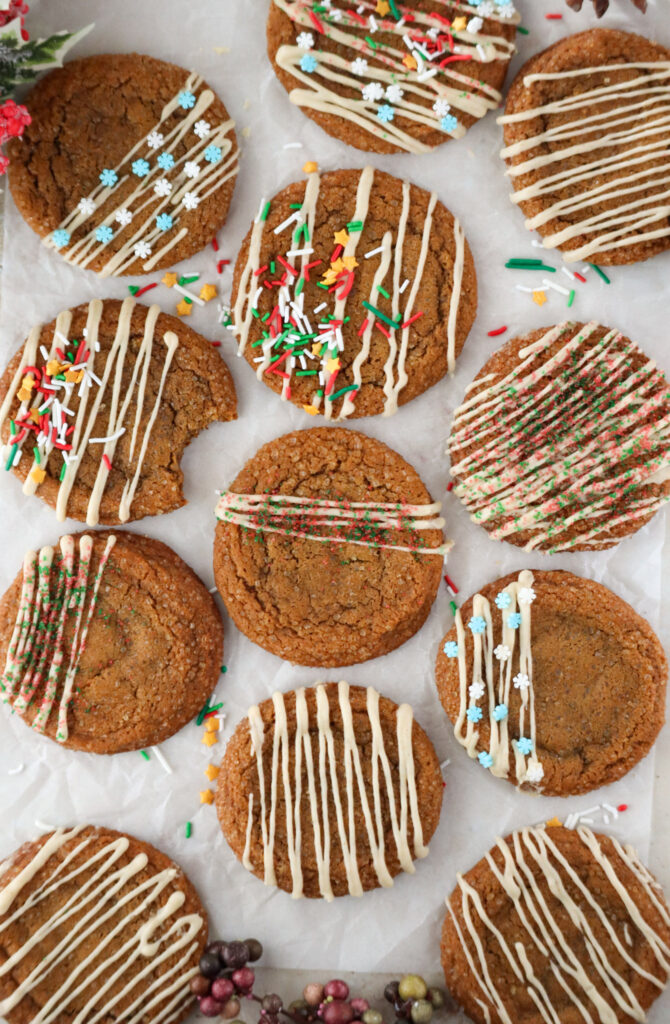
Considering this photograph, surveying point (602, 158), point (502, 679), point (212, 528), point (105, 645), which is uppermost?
point (602, 158)

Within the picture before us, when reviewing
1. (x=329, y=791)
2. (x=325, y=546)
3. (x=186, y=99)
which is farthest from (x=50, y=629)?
(x=186, y=99)

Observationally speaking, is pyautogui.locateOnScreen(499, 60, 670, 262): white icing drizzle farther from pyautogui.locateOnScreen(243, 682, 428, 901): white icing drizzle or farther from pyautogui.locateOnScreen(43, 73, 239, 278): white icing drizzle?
pyautogui.locateOnScreen(243, 682, 428, 901): white icing drizzle

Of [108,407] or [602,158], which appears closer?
[602,158]

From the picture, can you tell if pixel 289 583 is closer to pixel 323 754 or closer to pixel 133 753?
pixel 323 754

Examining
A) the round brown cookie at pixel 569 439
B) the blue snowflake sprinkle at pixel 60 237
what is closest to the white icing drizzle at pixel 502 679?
the round brown cookie at pixel 569 439

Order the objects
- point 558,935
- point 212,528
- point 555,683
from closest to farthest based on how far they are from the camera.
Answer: point 558,935 < point 555,683 < point 212,528

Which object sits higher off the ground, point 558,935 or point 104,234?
point 104,234

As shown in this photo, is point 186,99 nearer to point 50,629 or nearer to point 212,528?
point 212,528
